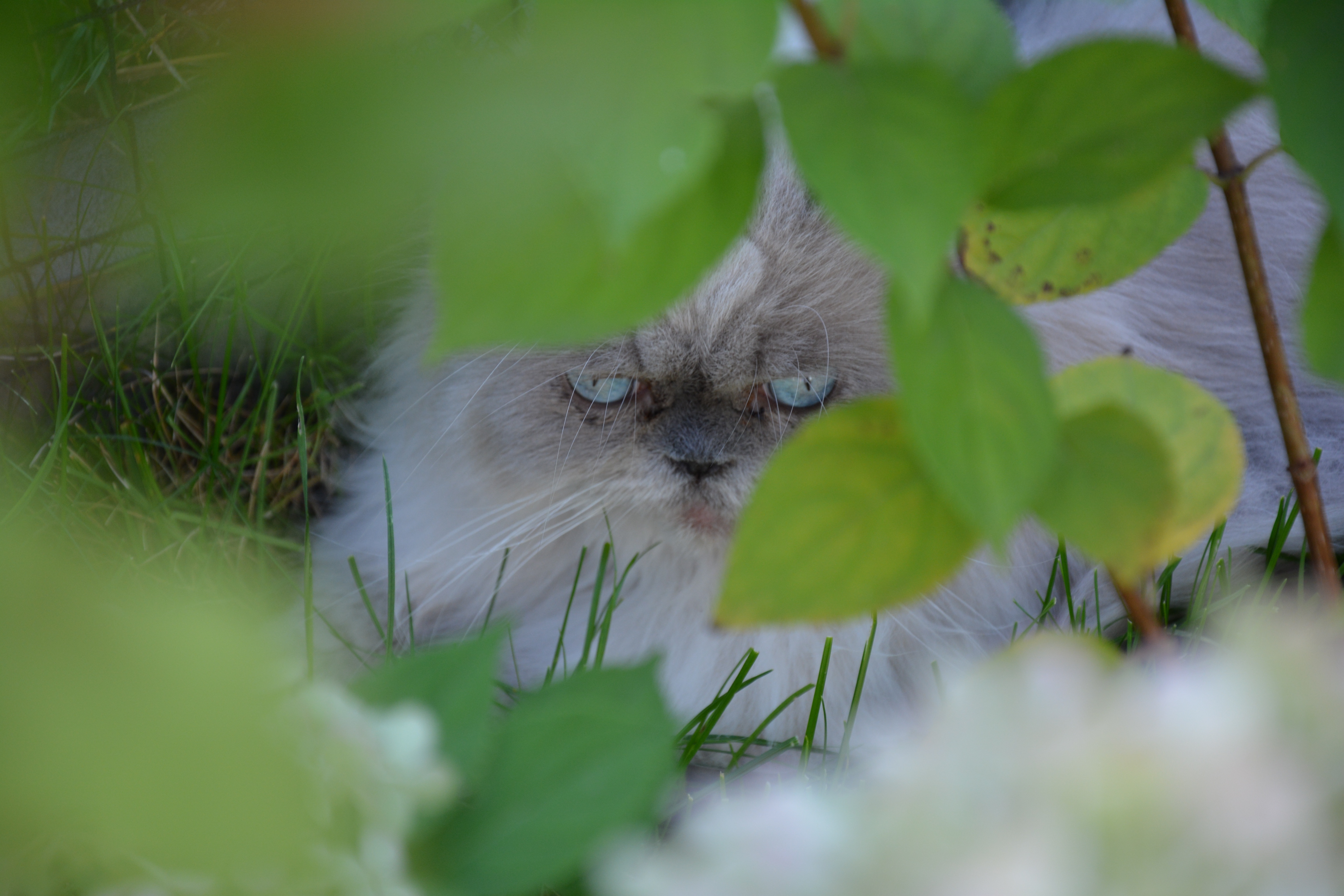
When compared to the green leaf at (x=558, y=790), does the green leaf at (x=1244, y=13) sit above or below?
above

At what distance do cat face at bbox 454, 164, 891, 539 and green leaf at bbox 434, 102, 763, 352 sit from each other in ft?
2.22

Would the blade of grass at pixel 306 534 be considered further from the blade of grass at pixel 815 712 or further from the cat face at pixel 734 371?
the blade of grass at pixel 815 712

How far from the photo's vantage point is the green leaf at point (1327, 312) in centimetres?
44

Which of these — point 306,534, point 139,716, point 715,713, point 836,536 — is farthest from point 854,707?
point 139,716

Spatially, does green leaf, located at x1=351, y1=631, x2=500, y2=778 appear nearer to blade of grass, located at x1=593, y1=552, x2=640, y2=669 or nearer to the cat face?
blade of grass, located at x1=593, y1=552, x2=640, y2=669

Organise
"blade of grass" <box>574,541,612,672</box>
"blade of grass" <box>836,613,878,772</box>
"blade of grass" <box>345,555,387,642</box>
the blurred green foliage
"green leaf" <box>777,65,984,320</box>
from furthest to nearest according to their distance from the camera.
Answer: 1. "blade of grass" <box>345,555,387,642</box>
2. "blade of grass" <box>574,541,612,672</box>
3. "blade of grass" <box>836,613,878,772</box>
4. "green leaf" <box>777,65,984,320</box>
5. the blurred green foliage

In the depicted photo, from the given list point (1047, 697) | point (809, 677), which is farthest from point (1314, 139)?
point (809, 677)

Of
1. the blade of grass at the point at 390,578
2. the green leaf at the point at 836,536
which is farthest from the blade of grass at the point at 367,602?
the green leaf at the point at 836,536

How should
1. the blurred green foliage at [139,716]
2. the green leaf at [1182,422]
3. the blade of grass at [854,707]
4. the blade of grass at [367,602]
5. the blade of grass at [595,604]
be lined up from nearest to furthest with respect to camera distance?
the blurred green foliage at [139,716], the green leaf at [1182,422], the blade of grass at [854,707], the blade of grass at [595,604], the blade of grass at [367,602]

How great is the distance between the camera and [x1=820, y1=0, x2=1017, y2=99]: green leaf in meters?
0.42

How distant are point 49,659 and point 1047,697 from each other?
27 centimetres

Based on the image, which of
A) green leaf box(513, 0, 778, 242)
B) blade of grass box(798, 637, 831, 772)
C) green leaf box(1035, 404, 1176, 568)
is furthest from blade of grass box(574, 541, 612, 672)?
green leaf box(513, 0, 778, 242)

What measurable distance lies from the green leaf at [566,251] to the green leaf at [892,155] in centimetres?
4

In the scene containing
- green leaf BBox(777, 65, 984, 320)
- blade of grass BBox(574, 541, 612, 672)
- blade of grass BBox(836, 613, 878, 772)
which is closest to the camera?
green leaf BBox(777, 65, 984, 320)
